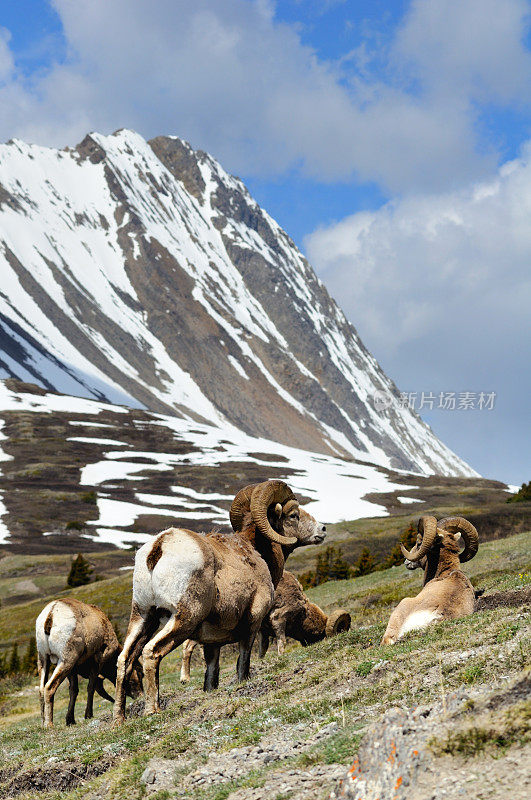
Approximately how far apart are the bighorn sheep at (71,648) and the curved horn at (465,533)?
27.8ft

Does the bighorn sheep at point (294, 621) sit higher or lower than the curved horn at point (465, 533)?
lower

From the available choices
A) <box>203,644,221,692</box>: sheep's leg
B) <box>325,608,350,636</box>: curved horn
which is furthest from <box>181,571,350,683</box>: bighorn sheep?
<box>203,644,221,692</box>: sheep's leg

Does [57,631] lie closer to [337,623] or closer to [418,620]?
[337,623]

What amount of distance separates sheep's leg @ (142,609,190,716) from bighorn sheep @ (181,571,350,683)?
9338mm

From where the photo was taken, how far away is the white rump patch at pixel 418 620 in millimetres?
16300

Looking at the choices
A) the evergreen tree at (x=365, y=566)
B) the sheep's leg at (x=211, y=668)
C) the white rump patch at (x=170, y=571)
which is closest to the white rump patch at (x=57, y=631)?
the sheep's leg at (x=211, y=668)

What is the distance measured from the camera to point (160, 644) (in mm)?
13742

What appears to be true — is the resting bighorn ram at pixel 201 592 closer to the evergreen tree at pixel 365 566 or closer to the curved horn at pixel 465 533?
the curved horn at pixel 465 533

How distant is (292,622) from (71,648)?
677 cm

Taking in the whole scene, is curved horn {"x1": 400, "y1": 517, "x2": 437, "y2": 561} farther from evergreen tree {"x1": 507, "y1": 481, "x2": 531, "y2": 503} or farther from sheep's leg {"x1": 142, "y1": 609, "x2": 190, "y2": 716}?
evergreen tree {"x1": 507, "y1": 481, "x2": 531, "y2": 503}

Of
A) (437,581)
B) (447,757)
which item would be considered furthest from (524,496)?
(447,757)

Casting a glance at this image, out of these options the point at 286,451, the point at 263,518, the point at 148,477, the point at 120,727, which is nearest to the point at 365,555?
the point at 263,518

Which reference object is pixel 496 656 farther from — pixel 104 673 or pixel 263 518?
pixel 104 673

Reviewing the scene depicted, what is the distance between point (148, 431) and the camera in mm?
154250
